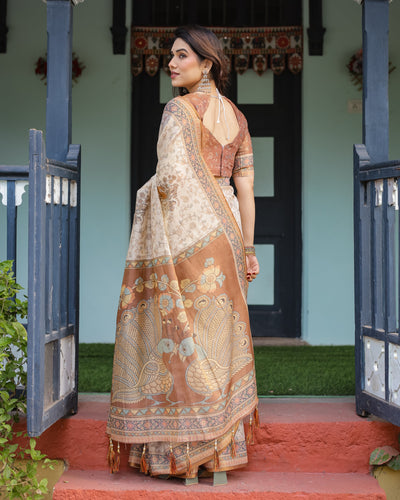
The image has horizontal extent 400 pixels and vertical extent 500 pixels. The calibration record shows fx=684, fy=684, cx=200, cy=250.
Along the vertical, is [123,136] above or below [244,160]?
above

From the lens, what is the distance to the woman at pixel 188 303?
2.80m

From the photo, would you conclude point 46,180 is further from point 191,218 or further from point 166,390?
point 166,390

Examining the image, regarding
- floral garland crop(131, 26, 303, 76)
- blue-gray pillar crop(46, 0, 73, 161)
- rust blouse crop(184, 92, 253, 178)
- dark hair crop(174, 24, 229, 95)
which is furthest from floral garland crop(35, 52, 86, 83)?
rust blouse crop(184, 92, 253, 178)

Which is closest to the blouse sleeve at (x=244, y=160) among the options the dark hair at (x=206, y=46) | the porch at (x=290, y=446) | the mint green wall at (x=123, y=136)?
the dark hair at (x=206, y=46)

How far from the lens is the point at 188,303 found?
9.33 ft

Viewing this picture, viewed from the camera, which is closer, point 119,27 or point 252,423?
point 252,423

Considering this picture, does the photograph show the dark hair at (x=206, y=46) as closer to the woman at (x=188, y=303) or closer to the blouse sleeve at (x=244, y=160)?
the woman at (x=188, y=303)

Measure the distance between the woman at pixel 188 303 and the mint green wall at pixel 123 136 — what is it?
2924 mm

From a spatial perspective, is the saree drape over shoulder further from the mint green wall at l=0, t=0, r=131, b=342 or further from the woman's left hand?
the mint green wall at l=0, t=0, r=131, b=342

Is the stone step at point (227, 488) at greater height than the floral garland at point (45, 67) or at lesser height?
lesser

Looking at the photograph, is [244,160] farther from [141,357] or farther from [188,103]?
[141,357]

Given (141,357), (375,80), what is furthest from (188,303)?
(375,80)

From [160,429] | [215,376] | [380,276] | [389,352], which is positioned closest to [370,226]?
[380,276]

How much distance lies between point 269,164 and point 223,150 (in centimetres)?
303
